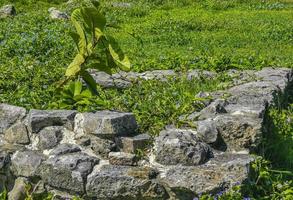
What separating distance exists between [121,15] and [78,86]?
10.3 m

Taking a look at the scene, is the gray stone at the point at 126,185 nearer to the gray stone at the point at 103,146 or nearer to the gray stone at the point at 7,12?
the gray stone at the point at 103,146

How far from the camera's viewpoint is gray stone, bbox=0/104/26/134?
4.81 m

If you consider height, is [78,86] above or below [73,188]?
above

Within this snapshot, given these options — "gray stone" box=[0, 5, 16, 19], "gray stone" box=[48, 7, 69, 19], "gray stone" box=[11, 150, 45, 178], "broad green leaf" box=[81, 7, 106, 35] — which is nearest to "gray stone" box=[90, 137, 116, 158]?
"gray stone" box=[11, 150, 45, 178]

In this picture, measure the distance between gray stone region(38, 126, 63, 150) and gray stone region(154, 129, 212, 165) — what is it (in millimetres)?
731

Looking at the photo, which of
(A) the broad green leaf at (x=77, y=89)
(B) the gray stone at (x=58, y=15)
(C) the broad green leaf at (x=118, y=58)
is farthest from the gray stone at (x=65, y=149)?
(B) the gray stone at (x=58, y=15)

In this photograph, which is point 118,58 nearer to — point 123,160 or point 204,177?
point 123,160

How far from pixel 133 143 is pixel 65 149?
18.7 inches

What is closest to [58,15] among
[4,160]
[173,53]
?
[173,53]

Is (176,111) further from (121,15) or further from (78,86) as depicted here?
(121,15)

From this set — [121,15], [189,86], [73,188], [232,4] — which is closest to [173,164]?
[73,188]

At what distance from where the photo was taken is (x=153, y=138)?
451cm

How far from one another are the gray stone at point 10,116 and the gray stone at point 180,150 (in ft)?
3.83

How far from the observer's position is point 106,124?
14.3 ft
